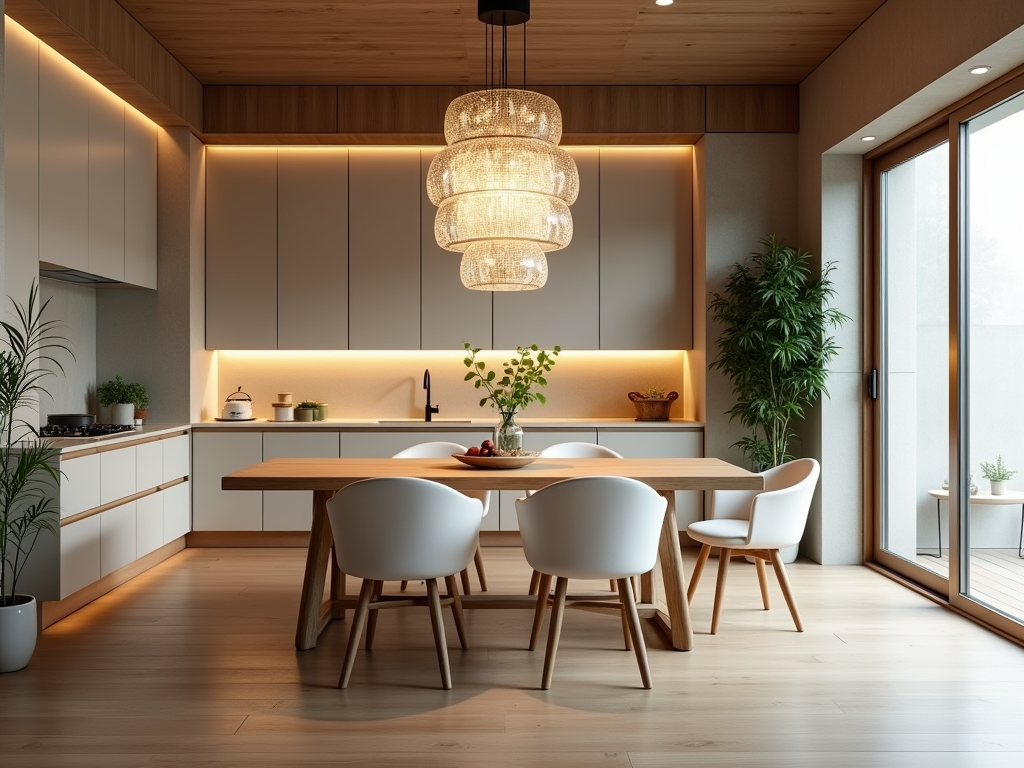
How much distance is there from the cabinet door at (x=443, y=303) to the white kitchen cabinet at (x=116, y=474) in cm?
217

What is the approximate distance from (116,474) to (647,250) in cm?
369

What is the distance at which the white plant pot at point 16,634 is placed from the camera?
3395 millimetres

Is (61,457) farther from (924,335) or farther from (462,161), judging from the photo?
(924,335)

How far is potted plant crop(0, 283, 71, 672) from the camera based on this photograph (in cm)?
340

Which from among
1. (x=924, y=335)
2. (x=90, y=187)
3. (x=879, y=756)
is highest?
(x=90, y=187)

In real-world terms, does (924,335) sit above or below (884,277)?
below

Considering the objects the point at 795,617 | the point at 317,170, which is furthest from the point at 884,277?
the point at 317,170

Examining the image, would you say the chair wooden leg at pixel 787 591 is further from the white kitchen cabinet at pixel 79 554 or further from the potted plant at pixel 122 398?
the potted plant at pixel 122 398

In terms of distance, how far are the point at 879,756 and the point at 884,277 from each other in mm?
3427

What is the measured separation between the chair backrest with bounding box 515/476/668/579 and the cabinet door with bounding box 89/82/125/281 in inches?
123

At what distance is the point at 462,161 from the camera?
3771mm

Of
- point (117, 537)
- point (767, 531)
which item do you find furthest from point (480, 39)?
point (117, 537)

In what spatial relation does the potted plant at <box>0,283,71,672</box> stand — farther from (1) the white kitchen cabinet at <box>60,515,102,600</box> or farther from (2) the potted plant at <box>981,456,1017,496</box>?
(2) the potted plant at <box>981,456,1017,496</box>

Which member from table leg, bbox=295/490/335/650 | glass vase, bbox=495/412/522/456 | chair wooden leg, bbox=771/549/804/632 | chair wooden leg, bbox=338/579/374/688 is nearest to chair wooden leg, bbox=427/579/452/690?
chair wooden leg, bbox=338/579/374/688
